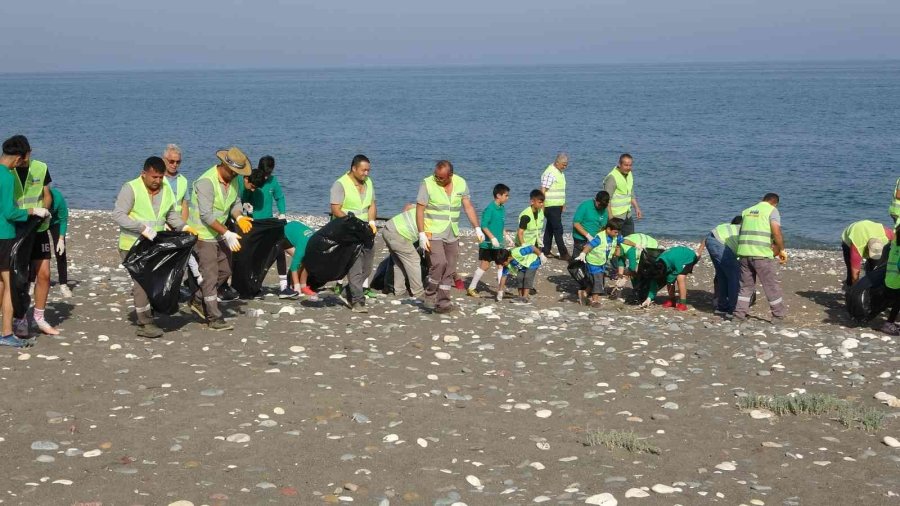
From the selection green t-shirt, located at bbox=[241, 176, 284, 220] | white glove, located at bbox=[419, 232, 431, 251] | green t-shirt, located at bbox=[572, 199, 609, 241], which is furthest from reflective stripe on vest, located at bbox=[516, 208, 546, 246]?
green t-shirt, located at bbox=[241, 176, 284, 220]

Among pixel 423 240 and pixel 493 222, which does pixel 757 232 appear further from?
pixel 423 240

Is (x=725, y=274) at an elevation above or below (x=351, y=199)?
below

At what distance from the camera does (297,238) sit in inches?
551

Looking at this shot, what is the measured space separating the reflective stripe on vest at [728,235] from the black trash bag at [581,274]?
75.3 inches

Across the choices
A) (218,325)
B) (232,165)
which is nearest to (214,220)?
(232,165)

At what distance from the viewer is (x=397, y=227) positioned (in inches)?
554

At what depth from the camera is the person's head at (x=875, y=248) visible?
15391 millimetres

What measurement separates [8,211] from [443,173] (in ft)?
16.6

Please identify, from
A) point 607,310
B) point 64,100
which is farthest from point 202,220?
point 64,100

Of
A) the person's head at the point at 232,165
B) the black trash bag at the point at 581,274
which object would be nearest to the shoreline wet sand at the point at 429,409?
the black trash bag at the point at 581,274

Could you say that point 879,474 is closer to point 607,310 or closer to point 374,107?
point 607,310

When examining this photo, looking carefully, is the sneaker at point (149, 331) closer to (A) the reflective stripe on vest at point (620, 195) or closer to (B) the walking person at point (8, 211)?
(B) the walking person at point (8, 211)

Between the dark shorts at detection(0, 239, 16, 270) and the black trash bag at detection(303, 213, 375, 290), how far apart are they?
151 inches

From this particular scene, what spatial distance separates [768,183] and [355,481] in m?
32.1
